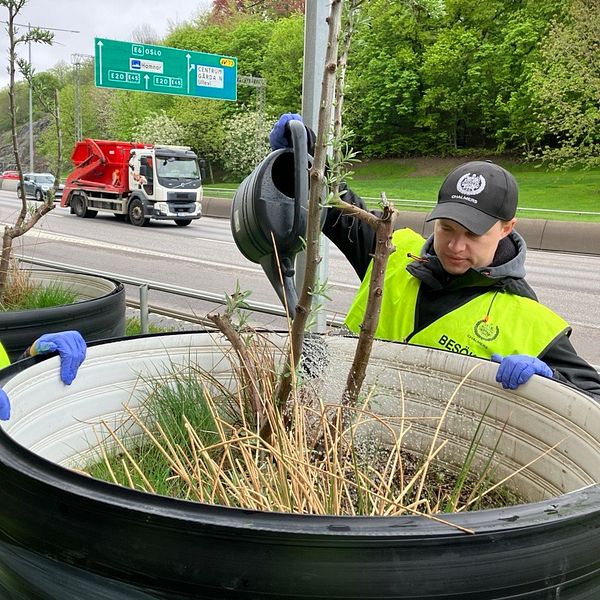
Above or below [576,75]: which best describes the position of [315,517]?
below

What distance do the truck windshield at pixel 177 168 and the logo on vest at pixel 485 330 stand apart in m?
19.6

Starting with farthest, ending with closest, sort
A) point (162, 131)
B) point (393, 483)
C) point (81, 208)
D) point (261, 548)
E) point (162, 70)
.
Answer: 1. point (162, 131)
2. point (81, 208)
3. point (162, 70)
4. point (393, 483)
5. point (261, 548)

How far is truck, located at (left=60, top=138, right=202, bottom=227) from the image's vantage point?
20.6 meters

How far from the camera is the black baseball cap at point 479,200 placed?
90.0 inches

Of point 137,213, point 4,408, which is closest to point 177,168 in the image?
point 137,213

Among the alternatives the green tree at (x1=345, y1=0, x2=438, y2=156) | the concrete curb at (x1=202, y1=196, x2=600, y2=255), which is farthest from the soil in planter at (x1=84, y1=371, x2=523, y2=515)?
the green tree at (x1=345, y1=0, x2=438, y2=156)

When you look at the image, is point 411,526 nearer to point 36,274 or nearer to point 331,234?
point 331,234

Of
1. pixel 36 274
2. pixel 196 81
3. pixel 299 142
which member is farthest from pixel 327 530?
pixel 196 81

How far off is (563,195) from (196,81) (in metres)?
12.5

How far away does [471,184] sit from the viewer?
2367 mm

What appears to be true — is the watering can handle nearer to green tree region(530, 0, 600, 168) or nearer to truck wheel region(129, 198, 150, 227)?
truck wheel region(129, 198, 150, 227)

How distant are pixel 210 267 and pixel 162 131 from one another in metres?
27.4

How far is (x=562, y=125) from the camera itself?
914 inches

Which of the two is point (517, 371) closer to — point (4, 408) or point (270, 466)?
point (270, 466)
